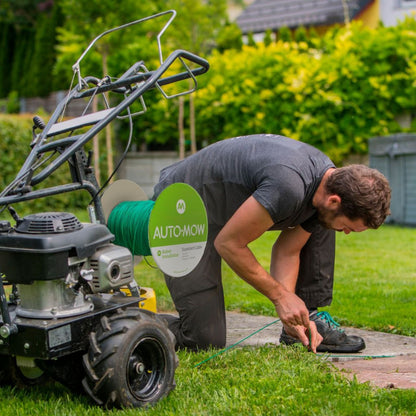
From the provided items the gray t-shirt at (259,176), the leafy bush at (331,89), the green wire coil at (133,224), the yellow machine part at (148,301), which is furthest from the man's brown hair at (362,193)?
the leafy bush at (331,89)

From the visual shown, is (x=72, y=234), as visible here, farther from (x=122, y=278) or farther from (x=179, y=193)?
(x=179, y=193)

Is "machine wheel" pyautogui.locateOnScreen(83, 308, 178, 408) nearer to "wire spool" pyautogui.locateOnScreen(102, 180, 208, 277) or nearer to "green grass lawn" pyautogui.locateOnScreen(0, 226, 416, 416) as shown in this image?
"green grass lawn" pyautogui.locateOnScreen(0, 226, 416, 416)

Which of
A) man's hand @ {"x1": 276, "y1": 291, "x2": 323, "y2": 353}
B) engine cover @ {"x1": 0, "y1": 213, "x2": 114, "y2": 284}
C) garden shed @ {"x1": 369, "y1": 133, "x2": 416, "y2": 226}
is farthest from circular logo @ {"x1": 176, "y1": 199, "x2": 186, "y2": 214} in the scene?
garden shed @ {"x1": 369, "y1": 133, "x2": 416, "y2": 226}

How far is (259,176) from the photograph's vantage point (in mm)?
3016

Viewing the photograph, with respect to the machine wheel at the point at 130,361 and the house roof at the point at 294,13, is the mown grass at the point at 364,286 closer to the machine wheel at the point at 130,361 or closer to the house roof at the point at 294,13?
the machine wheel at the point at 130,361

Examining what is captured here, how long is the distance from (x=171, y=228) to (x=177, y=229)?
1.5 inches

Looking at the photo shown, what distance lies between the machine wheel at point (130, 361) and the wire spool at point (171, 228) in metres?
→ 0.29

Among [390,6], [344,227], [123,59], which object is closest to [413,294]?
[344,227]

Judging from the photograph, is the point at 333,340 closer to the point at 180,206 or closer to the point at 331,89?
the point at 180,206

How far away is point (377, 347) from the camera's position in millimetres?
3488

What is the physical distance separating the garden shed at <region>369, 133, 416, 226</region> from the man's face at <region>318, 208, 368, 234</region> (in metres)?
6.05

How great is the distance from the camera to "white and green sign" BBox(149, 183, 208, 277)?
2.73m

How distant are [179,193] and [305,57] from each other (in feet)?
25.6

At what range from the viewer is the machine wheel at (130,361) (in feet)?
7.80
